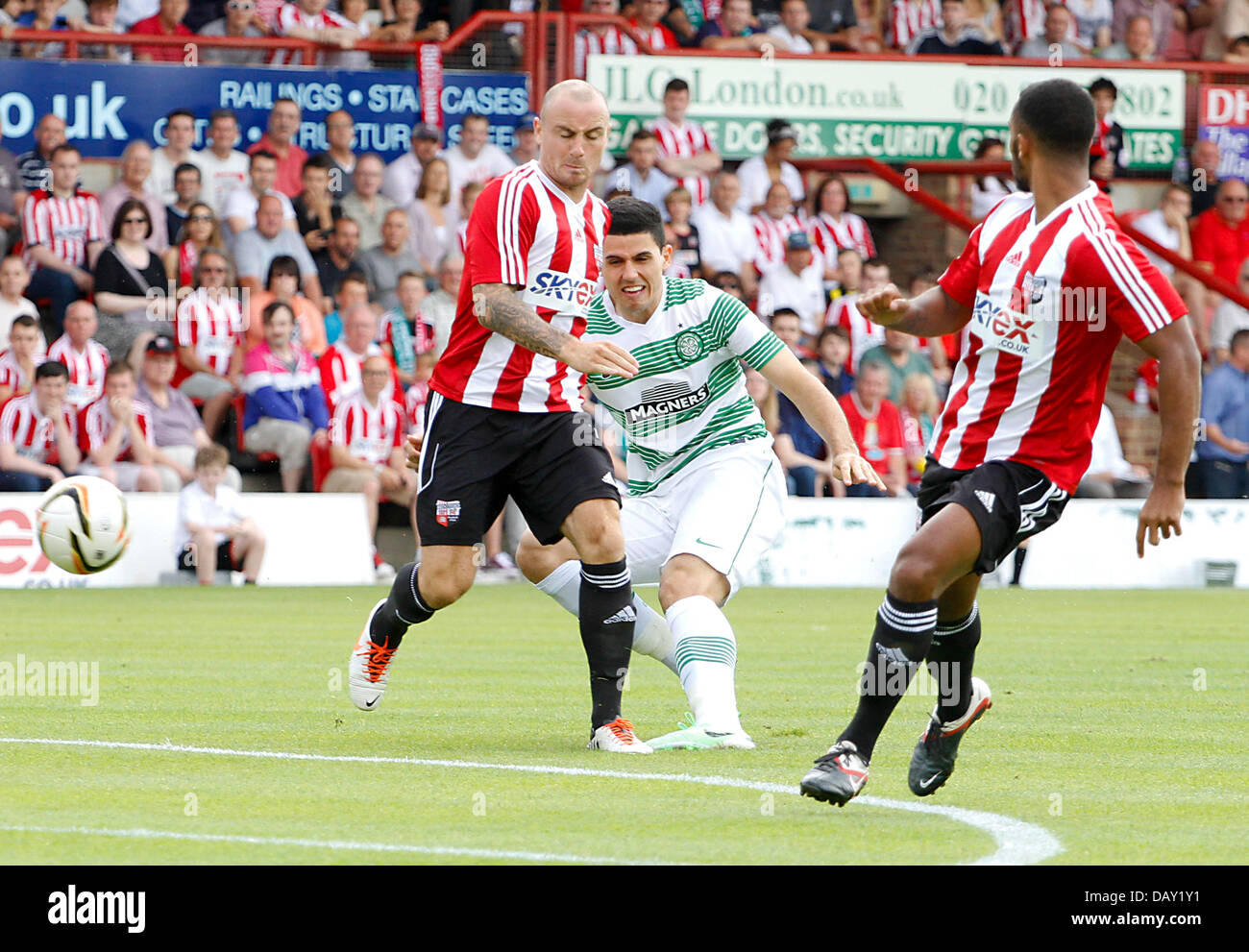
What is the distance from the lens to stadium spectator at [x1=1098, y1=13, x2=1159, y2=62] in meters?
22.9

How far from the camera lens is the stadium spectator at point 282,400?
1677cm

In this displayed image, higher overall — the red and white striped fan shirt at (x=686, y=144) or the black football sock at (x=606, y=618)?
the red and white striped fan shirt at (x=686, y=144)

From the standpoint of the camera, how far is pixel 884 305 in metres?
6.15

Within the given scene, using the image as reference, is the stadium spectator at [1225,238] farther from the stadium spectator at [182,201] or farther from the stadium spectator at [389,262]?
the stadium spectator at [182,201]

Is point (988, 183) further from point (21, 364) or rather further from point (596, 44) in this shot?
point (21, 364)

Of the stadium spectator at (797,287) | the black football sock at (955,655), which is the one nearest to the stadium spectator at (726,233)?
the stadium spectator at (797,287)

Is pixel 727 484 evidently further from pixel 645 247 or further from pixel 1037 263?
Result: pixel 1037 263

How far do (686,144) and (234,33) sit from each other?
4.65m

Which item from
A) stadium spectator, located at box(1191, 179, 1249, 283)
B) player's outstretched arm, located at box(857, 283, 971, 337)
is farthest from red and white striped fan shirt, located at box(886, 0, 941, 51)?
player's outstretched arm, located at box(857, 283, 971, 337)

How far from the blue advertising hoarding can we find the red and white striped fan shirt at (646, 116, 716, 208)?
6.07 ft

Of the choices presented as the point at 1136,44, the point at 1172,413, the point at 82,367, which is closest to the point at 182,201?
the point at 82,367

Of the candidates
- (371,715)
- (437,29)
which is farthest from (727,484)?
(437,29)

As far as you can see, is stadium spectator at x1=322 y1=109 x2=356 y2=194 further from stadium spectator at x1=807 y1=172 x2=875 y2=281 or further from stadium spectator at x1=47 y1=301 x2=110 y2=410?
stadium spectator at x1=807 y1=172 x2=875 y2=281

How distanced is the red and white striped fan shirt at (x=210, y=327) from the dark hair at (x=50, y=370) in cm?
127
